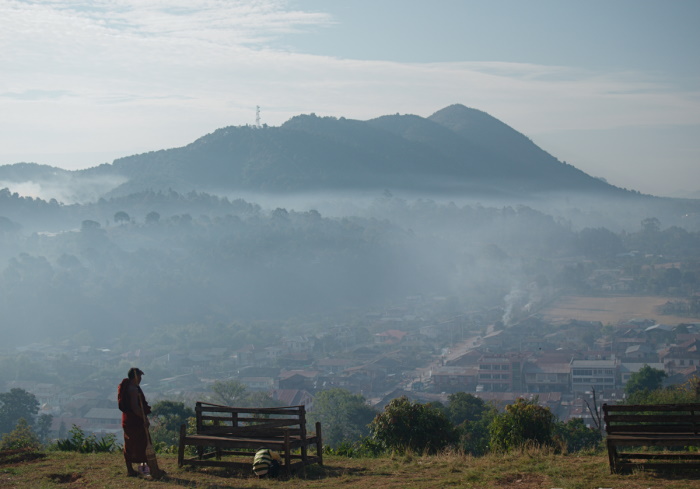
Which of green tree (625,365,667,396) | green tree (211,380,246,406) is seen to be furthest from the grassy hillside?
green tree (211,380,246,406)

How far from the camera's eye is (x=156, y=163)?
140000 millimetres

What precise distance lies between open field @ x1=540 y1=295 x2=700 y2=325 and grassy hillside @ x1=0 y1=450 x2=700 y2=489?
52.4 metres

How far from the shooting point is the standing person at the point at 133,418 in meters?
6.21

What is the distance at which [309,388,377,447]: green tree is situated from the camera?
72.9 feet

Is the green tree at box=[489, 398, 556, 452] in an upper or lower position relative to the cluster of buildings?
upper

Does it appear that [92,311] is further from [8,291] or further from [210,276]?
[210,276]

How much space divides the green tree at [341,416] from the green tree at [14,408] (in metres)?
11.4

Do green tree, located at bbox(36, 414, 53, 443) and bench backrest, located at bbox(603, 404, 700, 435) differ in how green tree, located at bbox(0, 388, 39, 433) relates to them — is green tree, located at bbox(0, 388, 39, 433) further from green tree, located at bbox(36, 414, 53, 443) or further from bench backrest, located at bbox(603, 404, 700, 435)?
bench backrest, located at bbox(603, 404, 700, 435)

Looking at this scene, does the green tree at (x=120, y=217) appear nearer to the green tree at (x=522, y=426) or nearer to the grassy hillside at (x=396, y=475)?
the grassy hillside at (x=396, y=475)

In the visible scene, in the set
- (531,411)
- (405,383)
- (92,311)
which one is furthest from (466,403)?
(92,311)

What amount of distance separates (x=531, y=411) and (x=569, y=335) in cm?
4502

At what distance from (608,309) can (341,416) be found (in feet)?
147

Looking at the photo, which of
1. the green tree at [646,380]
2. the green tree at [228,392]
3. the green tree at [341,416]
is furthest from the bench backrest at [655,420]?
the green tree at [228,392]

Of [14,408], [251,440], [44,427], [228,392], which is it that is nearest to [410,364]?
[228,392]
